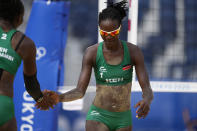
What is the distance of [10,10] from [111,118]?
1640 mm

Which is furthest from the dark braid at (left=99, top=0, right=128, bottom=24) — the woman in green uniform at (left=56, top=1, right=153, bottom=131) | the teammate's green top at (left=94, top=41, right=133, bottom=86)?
the teammate's green top at (left=94, top=41, right=133, bottom=86)

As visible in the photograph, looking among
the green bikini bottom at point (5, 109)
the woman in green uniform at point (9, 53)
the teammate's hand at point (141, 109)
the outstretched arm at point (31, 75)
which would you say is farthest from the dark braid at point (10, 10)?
the teammate's hand at point (141, 109)

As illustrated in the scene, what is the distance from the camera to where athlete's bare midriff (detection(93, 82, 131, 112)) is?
4148 mm

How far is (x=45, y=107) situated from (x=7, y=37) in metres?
1.12

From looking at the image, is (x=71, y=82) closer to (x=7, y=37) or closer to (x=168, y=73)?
(x=168, y=73)

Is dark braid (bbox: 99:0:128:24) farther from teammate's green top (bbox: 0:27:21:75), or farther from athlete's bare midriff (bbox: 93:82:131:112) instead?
teammate's green top (bbox: 0:27:21:75)

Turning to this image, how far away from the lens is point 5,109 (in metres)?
3.06

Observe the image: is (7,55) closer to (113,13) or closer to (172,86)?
(113,13)

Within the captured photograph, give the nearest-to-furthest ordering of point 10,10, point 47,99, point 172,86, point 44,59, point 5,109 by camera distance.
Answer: point 5,109, point 10,10, point 47,99, point 44,59, point 172,86

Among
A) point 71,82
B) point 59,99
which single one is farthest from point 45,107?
point 71,82

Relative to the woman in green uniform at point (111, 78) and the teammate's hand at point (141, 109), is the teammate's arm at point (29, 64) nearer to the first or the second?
the woman in green uniform at point (111, 78)

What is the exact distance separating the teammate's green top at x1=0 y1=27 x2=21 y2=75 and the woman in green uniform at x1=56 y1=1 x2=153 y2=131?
100 cm

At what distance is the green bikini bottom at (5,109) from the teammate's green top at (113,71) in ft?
4.31

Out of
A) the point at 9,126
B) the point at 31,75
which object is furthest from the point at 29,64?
the point at 9,126
